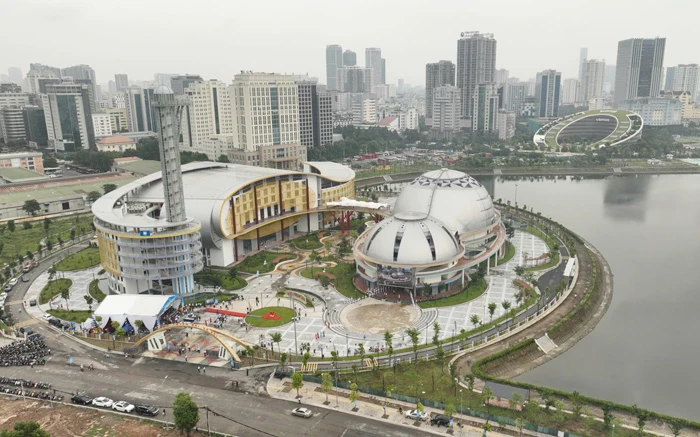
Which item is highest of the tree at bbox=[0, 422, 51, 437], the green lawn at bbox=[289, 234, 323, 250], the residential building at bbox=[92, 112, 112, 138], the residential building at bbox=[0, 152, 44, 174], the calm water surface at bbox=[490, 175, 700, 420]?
the residential building at bbox=[92, 112, 112, 138]

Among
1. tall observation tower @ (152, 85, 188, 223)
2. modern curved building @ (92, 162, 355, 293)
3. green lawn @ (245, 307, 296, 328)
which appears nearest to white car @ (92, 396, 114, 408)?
green lawn @ (245, 307, 296, 328)

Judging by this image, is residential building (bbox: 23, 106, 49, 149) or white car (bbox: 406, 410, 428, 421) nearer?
white car (bbox: 406, 410, 428, 421)

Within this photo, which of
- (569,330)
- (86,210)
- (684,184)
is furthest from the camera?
(684,184)

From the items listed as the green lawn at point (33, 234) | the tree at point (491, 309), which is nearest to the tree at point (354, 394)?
the tree at point (491, 309)

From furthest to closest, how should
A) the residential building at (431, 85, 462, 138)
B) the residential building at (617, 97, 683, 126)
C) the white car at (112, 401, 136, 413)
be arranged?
1. the residential building at (617, 97, 683, 126)
2. the residential building at (431, 85, 462, 138)
3. the white car at (112, 401, 136, 413)

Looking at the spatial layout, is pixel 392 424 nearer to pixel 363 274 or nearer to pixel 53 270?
pixel 363 274

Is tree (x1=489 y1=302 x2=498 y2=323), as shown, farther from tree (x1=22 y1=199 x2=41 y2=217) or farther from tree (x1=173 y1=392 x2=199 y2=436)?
tree (x1=22 y1=199 x2=41 y2=217)

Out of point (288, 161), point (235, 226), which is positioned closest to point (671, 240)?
point (235, 226)
